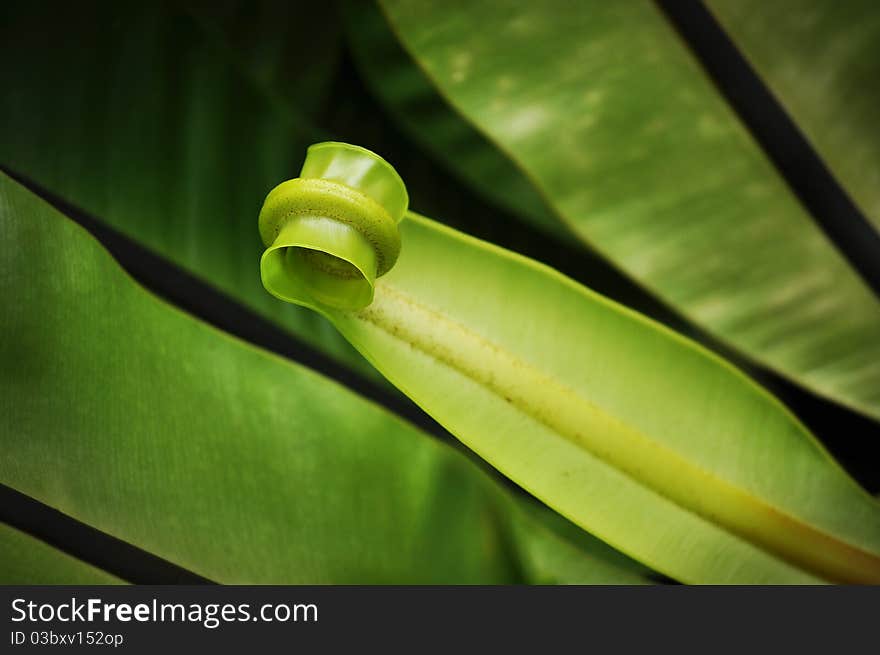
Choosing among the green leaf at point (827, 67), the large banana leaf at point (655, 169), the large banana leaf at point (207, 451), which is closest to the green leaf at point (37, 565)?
the large banana leaf at point (207, 451)

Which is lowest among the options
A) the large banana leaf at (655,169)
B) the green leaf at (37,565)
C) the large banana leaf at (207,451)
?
the green leaf at (37,565)

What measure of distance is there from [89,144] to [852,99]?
439 millimetres

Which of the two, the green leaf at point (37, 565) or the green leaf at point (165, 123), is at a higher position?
the green leaf at point (165, 123)

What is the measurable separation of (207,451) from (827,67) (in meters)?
0.40

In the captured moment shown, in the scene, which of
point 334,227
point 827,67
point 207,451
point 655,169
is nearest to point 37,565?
point 207,451

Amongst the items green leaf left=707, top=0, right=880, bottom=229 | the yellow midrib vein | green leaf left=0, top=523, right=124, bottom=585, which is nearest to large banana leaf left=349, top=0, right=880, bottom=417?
green leaf left=707, top=0, right=880, bottom=229

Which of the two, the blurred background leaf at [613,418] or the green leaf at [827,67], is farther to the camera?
the green leaf at [827,67]

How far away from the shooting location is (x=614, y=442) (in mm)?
323

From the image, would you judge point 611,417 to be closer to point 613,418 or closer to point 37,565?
point 613,418

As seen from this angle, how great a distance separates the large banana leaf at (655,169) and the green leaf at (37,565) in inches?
12.0

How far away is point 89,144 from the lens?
43cm

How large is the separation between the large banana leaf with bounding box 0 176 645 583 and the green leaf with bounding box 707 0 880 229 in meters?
0.28

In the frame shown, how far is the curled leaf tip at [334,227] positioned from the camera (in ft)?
0.79

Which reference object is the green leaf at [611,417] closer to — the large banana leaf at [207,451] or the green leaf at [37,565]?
the large banana leaf at [207,451]
